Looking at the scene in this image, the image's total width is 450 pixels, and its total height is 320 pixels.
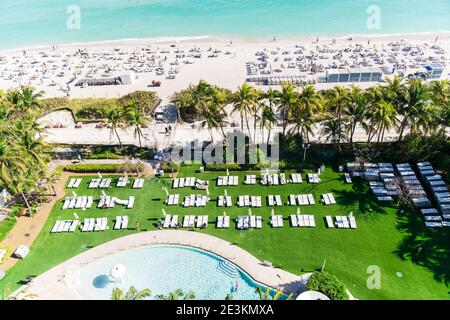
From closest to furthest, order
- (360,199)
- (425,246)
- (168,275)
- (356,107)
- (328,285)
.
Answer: (328,285) → (168,275) → (425,246) → (360,199) → (356,107)

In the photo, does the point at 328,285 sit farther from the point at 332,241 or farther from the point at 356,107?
the point at 356,107

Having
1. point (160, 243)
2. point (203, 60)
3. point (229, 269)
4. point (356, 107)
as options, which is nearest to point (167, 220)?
point (160, 243)

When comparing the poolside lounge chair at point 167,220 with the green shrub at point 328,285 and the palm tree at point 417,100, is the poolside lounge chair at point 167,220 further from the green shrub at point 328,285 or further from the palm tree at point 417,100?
the palm tree at point 417,100

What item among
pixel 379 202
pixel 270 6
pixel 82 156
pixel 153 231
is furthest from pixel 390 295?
pixel 270 6

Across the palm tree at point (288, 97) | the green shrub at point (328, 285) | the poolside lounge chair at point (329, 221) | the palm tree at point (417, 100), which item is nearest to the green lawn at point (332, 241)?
the poolside lounge chair at point (329, 221)

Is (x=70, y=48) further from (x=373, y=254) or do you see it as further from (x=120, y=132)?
(x=373, y=254)

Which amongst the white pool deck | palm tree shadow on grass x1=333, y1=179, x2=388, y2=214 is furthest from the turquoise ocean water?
the white pool deck

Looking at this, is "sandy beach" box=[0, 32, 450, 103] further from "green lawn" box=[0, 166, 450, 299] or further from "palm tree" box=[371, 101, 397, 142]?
"green lawn" box=[0, 166, 450, 299]
